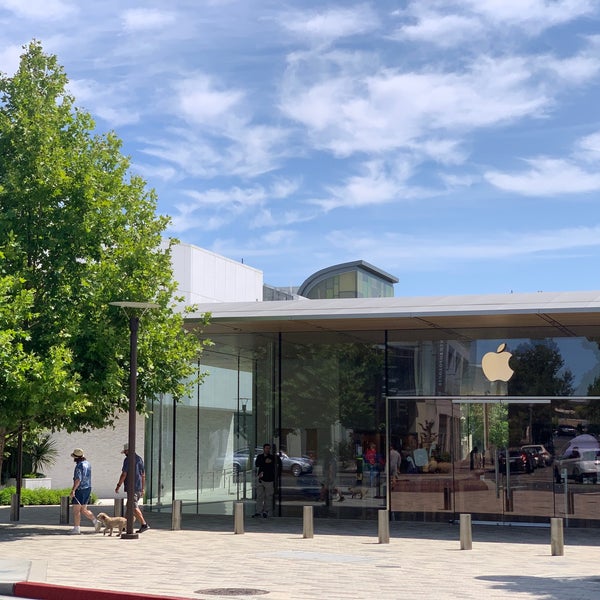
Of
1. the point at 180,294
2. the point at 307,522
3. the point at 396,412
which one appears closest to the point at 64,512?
the point at 307,522

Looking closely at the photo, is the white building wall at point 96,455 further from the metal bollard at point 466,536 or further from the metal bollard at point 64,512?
the metal bollard at point 466,536

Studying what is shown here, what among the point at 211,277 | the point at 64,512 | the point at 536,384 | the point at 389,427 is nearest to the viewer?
the point at 64,512

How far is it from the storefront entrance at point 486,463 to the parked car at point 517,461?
24mm

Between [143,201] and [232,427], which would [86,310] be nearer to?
[143,201]

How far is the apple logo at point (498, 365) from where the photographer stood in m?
25.6

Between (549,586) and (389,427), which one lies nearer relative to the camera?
(549,586)

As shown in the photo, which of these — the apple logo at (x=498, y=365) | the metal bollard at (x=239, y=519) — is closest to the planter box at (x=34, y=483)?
the metal bollard at (x=239, y=519)

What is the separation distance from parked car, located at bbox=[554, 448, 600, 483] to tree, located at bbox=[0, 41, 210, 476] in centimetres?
907

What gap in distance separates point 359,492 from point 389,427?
5.95 feet

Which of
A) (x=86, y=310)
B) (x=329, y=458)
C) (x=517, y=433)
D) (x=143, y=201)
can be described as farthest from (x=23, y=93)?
(x=517, y=433)

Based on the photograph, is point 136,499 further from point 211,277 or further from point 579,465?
point 211,277

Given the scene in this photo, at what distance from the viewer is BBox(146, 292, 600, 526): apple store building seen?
80.4 feet

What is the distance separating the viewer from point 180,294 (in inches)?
2064

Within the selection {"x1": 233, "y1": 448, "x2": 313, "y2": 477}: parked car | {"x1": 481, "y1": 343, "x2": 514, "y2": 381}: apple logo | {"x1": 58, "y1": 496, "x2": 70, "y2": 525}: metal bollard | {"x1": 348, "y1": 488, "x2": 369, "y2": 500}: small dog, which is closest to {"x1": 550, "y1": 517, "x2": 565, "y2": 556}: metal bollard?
{"x1": 481, "y1": 343, "x2": 514, "y2": 381}: apple logo
